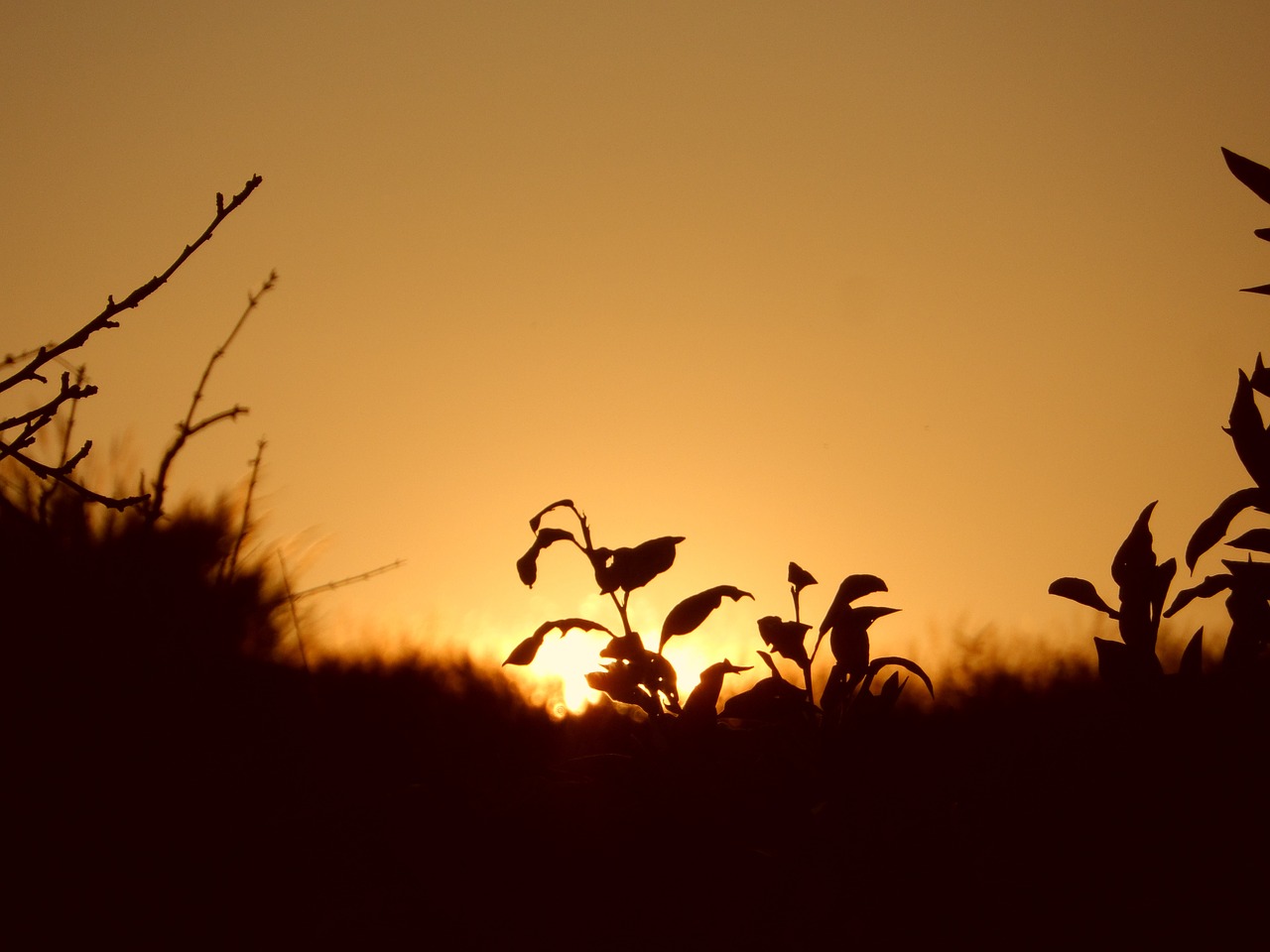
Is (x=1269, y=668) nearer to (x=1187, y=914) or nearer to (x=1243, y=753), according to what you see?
(x=1243, y=753)

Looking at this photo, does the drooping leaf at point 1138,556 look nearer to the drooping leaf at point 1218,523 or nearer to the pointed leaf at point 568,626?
the drooping leaf at point 1218,523

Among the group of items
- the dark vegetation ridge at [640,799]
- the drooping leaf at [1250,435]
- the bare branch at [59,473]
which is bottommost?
the dark vegetation ridge at [640,799]

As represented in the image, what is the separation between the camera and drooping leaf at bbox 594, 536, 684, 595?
157 centimetres

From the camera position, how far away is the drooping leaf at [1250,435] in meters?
1.34

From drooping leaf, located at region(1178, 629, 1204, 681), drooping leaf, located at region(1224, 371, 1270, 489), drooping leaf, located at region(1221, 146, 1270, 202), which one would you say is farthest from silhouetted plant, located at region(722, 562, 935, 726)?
drooping leaf, located at region(1221, 146, 1270, 202)

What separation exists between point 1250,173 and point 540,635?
1.06 meters

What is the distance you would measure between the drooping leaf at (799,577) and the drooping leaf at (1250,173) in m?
0.75

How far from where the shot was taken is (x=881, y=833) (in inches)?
47.5

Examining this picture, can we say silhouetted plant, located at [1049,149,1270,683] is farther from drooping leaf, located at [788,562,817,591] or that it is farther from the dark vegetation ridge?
drooping leaf, located at [788,562,817,591]

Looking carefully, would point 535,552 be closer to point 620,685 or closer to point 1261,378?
point 620,685

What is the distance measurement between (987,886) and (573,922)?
17.8 inches

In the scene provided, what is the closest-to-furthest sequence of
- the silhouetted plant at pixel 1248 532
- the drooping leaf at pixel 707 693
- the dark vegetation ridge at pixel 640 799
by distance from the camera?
the dark vegetation ridge at pixel 640 799 < the silhouetted plant at pixel 1248 532 < the drooping leaf at pixel 707 693

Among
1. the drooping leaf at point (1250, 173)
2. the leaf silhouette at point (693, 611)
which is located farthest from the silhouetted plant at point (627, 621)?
the drooping leaf at point (1250, 173)

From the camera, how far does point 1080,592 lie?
1.52 meters
